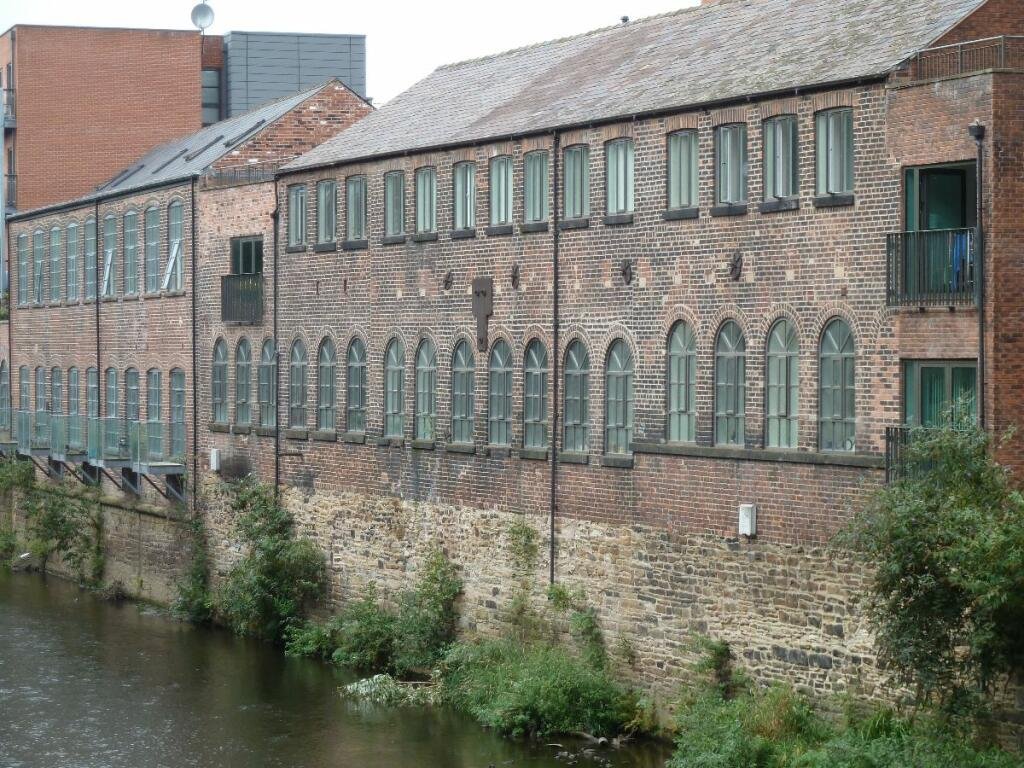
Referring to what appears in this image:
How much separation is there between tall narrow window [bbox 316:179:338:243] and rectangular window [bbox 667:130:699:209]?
9.74 meters

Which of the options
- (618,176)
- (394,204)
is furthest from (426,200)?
(618,176)

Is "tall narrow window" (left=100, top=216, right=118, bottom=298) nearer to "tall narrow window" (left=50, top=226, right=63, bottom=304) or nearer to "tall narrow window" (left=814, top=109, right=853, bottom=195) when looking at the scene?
"tall narrow window" (left=50, top=226, right=63, bottom=304)

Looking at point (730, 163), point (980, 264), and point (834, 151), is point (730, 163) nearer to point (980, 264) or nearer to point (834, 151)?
point (834, 151)

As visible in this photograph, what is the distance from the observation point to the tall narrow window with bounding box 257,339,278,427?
36906 mm

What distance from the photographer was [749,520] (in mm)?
24703

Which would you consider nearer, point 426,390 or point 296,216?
point 426,390

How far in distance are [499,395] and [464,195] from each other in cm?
342

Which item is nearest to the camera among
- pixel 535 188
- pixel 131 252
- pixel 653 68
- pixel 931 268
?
pixel 931 268

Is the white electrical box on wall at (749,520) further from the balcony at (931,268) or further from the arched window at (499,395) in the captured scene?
the arched window at (499,395)

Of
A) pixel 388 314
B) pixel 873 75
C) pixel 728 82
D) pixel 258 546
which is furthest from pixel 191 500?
pixel 873 75

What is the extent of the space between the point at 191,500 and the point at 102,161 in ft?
59.3

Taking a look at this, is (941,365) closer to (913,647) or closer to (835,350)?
(835,350)

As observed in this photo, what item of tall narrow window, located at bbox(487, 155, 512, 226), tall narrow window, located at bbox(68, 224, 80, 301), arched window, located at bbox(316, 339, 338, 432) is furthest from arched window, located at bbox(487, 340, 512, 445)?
tall narrow window, located at bbox(68, 224, 80, 301)

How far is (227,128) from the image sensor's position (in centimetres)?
4609
